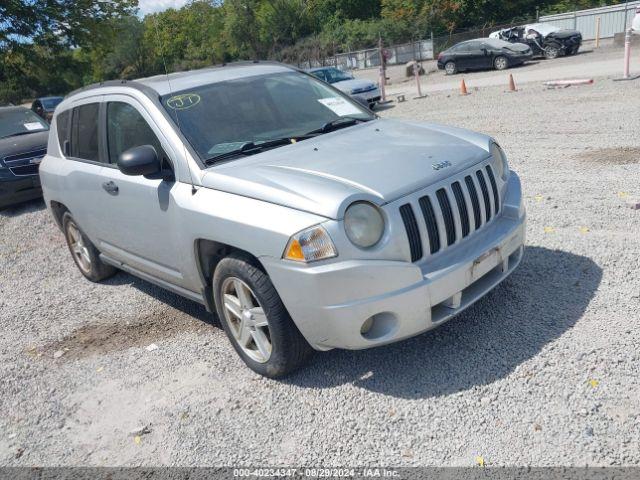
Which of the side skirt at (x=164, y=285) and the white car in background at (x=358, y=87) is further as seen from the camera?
the white car in background at (x=358, y=87)

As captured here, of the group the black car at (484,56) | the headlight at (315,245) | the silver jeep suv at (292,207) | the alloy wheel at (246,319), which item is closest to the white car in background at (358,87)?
the black car at (484,56)

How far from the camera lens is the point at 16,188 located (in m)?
10.1

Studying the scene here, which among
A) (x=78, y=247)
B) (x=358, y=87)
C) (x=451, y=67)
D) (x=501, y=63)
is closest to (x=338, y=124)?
(x=78, y=247)

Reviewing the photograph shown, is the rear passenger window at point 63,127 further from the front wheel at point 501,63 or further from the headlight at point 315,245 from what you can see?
the front wheel at point 501,63

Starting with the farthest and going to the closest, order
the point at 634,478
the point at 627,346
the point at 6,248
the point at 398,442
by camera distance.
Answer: the point at 6,248
the point at 627,346
the point at 398,442
the point at 634,478

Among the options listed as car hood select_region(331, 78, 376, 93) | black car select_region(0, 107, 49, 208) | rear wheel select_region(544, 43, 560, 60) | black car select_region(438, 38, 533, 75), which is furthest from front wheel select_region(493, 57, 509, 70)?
black car select_region(0, 107, 49, 208)

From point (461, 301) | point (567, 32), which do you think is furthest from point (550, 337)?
point (567, 32)

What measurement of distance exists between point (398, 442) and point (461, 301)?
0.94 metres

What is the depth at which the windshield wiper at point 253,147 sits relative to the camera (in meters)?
4.03

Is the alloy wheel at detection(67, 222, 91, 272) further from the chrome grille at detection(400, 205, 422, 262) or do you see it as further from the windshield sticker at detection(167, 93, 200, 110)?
the chrome grille at detection(400, 205, 422, 262)

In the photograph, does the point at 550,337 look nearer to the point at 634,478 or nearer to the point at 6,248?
the point at 634,478

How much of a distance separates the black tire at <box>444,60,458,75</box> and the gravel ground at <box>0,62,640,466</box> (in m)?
22.7

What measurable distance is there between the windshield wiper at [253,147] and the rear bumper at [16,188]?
7.42 meters

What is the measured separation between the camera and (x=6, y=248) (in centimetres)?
845
